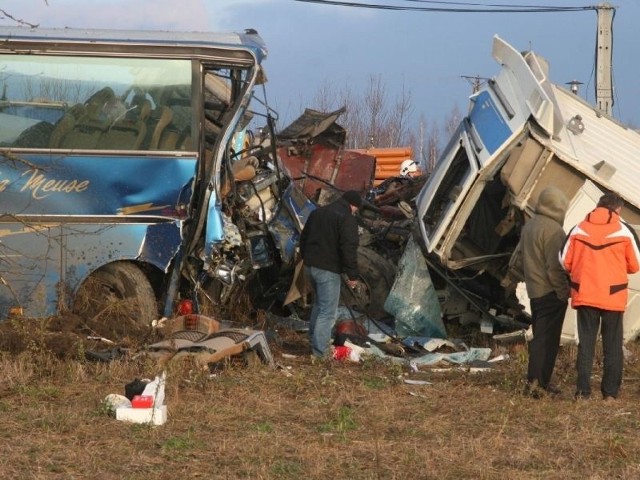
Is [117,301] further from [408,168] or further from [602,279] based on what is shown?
[408,168]

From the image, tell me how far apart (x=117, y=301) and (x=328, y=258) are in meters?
1.97

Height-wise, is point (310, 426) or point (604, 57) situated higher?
point (310, 426)

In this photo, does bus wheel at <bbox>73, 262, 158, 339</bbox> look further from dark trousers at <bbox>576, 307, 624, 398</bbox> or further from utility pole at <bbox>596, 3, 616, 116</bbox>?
utility pole at <bbox>596, 3, 616, 116</bbox>

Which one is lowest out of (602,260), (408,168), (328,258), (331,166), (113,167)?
(408,168)

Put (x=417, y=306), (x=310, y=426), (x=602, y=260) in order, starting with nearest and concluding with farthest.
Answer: (x=310, y=426) → (x=602, y=260) → (x=417, y=306)

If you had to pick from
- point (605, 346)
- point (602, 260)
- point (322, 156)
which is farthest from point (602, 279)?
point (322, 156)

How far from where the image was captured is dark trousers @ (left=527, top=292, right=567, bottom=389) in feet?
29.1

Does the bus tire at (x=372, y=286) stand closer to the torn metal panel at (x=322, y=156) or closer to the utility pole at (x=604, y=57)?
the torn metal panel at (x=322, y=156)

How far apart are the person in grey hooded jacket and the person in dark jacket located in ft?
6.59

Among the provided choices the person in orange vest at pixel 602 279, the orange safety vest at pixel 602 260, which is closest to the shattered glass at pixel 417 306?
the person in orange vest at pixel 602 279

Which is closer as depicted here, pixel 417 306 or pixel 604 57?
pixel 417 306

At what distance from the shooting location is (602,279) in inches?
330

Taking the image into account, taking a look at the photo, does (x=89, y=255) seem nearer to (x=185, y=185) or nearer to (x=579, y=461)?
(x=185, y=185)

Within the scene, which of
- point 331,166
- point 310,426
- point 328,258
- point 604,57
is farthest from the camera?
point 604,57
